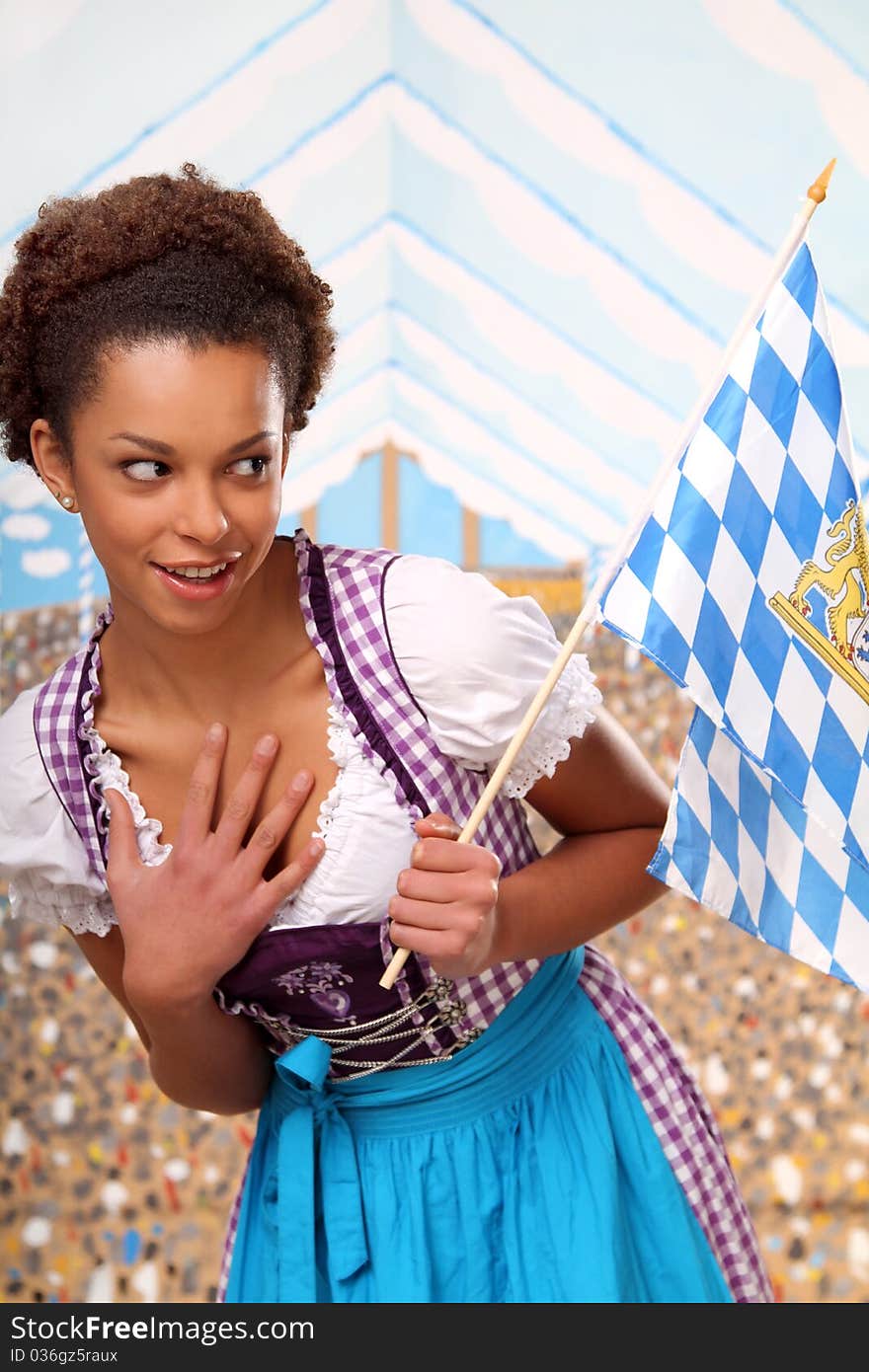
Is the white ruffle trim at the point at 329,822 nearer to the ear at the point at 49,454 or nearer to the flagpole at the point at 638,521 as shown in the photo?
the flagpole at the point at 638,521

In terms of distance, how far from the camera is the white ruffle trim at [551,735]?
1107 millimetres

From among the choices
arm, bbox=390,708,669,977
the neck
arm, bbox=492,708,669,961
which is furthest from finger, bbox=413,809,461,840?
the neck

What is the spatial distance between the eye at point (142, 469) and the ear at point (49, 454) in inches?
4.1

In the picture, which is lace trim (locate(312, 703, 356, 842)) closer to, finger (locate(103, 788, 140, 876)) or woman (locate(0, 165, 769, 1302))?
woman (locate(0, 165, 769, 1302))

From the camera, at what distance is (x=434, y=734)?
108 cm

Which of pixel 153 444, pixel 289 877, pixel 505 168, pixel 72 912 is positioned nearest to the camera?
pixel 153 444

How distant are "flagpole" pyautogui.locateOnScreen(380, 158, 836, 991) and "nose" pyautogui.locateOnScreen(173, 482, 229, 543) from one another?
0.25m

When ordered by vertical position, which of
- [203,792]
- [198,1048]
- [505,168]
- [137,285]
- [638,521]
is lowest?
[198,1048]

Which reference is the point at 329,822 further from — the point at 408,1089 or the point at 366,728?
the point at 408,1089

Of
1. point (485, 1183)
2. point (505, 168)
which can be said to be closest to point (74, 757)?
point (485, 1183)

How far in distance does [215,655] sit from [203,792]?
0.35 ft

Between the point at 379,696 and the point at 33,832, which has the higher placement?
the point at 379,696

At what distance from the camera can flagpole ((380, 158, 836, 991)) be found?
1.00 metres

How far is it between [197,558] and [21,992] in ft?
6.77
